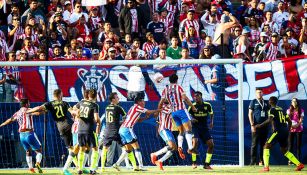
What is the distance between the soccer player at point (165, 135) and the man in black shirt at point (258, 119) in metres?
2.54

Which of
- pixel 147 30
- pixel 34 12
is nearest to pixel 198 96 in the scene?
pixel 147 30

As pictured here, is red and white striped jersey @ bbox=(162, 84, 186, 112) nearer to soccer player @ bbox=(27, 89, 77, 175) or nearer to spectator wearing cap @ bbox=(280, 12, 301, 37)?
soccer player @ bbox=(27, 89, 77, 175)

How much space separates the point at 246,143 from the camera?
3044 centimetres

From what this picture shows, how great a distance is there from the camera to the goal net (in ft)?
95.4

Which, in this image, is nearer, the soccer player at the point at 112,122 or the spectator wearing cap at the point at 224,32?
the soccer player at the point at 112,122

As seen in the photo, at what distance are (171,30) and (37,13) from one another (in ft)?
12.4

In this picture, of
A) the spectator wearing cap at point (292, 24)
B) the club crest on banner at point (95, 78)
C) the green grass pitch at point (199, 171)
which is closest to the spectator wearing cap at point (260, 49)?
the spectator wearing cap at point (292, 24)

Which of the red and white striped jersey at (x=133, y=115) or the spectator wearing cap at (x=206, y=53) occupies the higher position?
the spectator wearing cap at (x=206, y=53)

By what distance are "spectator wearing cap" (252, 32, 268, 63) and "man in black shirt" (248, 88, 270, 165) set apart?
79.7 inches

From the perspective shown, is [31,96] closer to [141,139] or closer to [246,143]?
[141,139]

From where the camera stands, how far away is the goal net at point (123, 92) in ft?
95.4

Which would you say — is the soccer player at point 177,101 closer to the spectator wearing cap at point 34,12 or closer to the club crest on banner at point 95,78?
the club crest on banner at point 95,78

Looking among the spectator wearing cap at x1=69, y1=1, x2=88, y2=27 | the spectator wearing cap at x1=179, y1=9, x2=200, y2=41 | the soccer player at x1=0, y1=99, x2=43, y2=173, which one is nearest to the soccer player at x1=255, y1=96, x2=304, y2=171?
the spectator wearing cap at x1=179, y1=9, x2=200, y2=41

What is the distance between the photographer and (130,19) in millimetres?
32375
